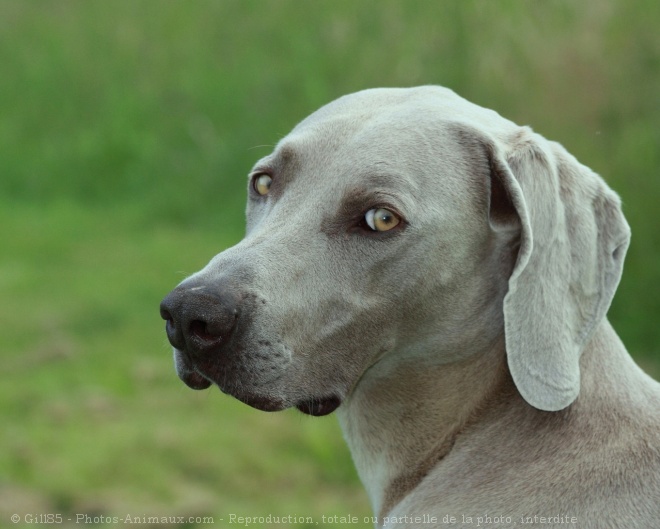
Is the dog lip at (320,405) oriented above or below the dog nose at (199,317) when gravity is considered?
below

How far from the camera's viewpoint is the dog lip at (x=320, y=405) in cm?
300

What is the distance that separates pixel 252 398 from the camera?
2889 mm

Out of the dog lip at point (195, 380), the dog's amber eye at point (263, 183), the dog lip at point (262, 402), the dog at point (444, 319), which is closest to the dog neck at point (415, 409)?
the dog at point (444, 319)

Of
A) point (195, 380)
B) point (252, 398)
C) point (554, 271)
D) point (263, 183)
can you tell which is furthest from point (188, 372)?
point (554, 271)

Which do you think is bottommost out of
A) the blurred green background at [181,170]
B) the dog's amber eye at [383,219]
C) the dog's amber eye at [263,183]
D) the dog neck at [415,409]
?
the blurred green background at [181,170]

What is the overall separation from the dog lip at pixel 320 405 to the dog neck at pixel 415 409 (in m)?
0.16

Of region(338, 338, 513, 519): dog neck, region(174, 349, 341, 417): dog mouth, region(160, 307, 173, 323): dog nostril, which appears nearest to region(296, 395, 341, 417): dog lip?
region(174, 349, 341, 417): dog mouth

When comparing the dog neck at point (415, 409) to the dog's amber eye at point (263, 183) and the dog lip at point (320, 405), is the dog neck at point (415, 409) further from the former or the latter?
the dog's amber eye at point (263, 183)

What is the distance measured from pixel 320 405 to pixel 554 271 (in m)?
0.76

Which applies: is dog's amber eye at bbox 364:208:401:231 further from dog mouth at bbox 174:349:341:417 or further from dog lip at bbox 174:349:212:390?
dog lip at bbox 174:349:212:390

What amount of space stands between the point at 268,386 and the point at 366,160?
700 mm

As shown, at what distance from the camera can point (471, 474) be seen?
297 centimetres

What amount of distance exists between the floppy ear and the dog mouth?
0.55 metres

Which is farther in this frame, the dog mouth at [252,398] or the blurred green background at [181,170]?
the blurred green background at [181,170]
